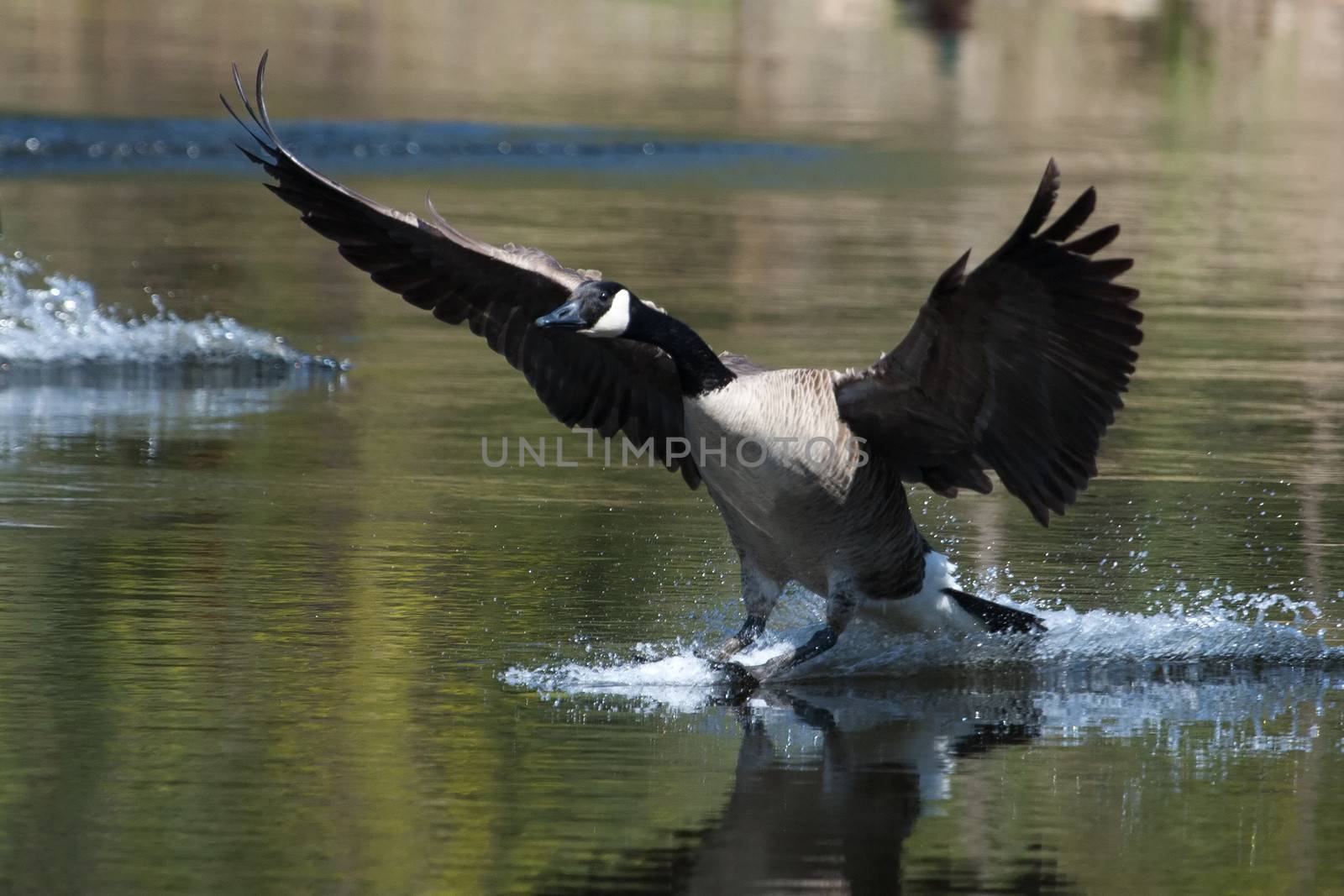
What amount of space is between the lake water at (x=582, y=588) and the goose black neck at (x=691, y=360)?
0.89 meters

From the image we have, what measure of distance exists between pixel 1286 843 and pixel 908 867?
3.13 ft

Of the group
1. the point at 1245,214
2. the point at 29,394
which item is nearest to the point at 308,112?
the point at 1245,214

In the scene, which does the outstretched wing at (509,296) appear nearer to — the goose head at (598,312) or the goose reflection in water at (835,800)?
the goose head at (598,312)

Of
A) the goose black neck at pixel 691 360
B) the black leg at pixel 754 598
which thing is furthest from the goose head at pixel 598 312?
the black leg at pixel 754 598

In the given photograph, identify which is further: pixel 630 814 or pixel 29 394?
pixel 29 394

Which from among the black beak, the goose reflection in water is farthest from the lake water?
the black beak

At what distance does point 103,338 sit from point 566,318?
21.0 ft

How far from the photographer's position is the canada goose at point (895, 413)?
23.3 feet

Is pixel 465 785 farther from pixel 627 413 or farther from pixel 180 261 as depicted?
pixel 180 261

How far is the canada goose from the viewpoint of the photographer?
7.10 metres

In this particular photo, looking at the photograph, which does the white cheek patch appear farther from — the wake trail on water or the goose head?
the wake trail on water

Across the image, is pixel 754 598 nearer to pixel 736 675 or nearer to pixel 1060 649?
pixel 736 675

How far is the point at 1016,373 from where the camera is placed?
741 centimetres

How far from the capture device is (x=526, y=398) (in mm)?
12422
